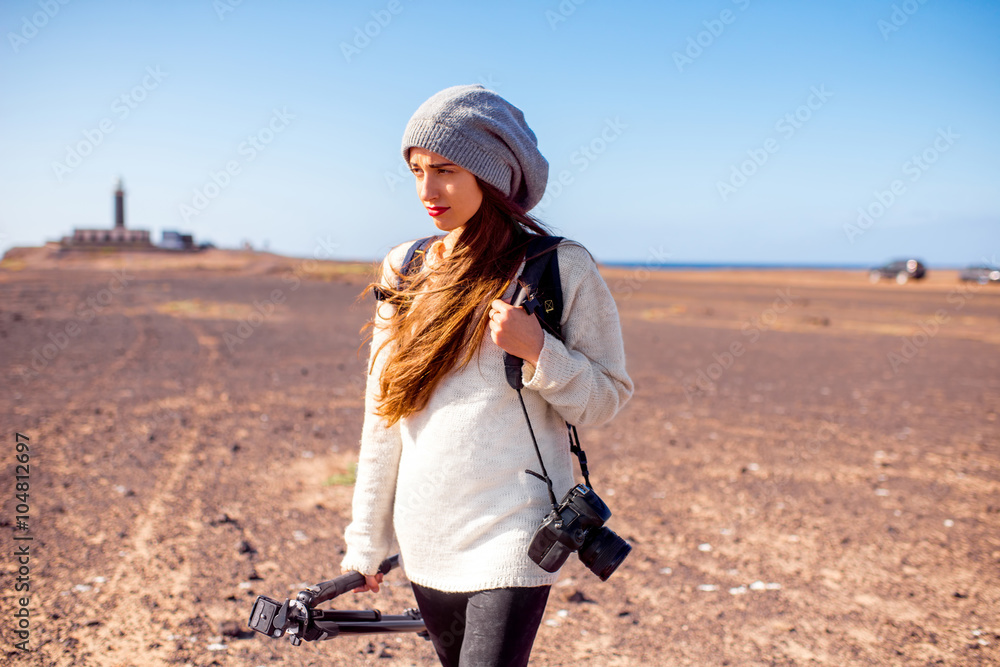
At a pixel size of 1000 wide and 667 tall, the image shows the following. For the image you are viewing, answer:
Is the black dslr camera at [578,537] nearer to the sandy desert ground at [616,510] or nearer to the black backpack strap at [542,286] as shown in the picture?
the black backpack strap at [542,286]

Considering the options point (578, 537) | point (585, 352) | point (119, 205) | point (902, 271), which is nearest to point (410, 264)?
point (585, 352)

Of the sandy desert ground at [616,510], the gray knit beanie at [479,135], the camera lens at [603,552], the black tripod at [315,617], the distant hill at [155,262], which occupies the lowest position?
the distant hill at [155,262]

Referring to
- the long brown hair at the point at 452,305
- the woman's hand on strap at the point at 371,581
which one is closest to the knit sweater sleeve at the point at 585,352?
the long brown hair at the point at 452,305

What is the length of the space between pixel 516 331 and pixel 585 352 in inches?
10.1

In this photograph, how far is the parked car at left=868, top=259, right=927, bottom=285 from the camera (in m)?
49.2

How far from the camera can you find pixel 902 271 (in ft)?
164

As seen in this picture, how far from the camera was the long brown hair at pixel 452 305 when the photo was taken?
70.2 inches

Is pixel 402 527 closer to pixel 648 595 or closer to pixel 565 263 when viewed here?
pixel 565 263

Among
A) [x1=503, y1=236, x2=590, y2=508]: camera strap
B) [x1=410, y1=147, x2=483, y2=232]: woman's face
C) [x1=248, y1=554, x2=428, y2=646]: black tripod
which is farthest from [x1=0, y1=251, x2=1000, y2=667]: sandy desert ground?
[x1=410, y1=147, x2=483, y2=232]: woman's face

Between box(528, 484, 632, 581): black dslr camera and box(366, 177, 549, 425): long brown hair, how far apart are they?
442 millimetres

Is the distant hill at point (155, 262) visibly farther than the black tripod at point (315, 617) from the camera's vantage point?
Yes

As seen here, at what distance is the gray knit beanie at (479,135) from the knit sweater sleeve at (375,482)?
39 centimetres

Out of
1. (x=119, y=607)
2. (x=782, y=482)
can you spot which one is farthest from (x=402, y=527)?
(x=782, y=482)

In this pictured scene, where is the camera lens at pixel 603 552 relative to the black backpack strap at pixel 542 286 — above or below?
below
